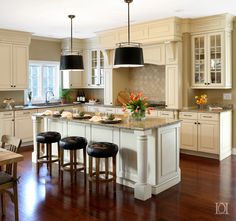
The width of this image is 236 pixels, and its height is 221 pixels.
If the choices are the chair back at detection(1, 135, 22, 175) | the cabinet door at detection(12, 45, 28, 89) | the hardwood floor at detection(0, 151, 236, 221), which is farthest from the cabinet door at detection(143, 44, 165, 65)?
the chair back at detection(1, 135, 22, 175)

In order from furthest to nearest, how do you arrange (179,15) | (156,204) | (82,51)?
(82,51)
(179,15)
(156,204)

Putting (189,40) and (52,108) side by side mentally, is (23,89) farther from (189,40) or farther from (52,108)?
(189,40)

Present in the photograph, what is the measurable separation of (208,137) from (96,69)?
12.6 feet

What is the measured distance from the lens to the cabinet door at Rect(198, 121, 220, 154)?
18.5 ft

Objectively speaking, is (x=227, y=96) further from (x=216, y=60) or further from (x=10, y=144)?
(x=10, y=144)

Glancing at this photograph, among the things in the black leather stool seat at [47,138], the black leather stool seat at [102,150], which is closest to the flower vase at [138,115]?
the black leather stool seat at [102,150]

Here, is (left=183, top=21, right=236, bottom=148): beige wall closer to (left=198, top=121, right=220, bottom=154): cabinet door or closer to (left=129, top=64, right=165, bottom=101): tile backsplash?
(left=198, top=121, right=220, bottom=154): cabinet door

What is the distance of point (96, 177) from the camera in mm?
4059

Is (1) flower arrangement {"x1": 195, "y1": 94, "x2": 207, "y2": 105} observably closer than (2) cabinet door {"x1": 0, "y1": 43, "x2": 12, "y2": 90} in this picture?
Yes

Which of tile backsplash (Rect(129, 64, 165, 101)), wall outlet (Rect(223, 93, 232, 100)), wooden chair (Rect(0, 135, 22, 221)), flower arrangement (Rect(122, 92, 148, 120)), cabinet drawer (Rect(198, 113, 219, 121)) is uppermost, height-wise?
tile backsplash (Rect(129, 64, 165, 101))

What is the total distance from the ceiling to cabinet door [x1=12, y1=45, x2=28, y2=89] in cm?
51

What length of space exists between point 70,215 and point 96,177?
780 millimetres

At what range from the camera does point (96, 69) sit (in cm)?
827

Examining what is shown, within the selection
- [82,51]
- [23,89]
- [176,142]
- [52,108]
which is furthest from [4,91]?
[176,142]
